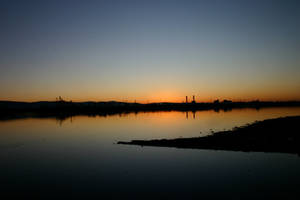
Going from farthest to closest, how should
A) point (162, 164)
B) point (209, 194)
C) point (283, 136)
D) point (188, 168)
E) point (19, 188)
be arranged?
point (283, 136) < point (162, 164) < point (188, 168) < point (19, 188) < point (209, 194)

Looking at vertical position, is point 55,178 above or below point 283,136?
below

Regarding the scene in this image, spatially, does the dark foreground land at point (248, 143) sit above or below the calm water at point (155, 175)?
above

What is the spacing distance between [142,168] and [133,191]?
20.7 feet

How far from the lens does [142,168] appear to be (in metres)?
24.1

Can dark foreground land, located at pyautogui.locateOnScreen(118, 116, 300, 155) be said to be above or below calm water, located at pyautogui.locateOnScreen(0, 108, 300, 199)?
above

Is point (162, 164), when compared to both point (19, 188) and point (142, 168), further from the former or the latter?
point (19, 188)

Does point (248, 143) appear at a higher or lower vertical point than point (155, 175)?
higher

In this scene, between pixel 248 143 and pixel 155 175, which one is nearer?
pixel 155 175

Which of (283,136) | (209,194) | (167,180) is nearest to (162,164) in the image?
(167,180)

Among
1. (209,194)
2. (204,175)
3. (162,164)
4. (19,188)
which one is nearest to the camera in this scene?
(209,194)

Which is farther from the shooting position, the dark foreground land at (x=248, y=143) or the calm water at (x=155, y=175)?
the dark foreground land at (x=248, y=143)

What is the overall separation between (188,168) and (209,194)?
6.65m

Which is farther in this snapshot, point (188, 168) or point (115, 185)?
point (188, 168)

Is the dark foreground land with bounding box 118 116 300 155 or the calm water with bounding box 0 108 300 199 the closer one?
the calm water with bounding box 0 108 300 199
